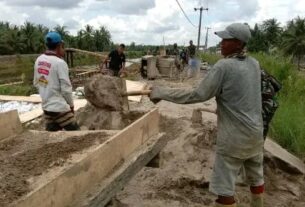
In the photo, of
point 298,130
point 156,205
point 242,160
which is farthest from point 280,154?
point 242,160

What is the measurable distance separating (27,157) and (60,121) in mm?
1386

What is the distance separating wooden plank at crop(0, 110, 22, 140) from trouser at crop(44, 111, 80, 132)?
0.44 meters

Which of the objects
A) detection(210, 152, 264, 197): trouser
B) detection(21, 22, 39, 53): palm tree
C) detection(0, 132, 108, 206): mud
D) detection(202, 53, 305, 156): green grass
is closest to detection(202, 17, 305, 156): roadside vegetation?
detection(202, 53, 305, 156): green grass

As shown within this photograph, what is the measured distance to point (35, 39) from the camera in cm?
6116

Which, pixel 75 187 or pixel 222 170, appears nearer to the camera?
pixel 75 187

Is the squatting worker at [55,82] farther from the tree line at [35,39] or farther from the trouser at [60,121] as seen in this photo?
the tree line at [35,39]

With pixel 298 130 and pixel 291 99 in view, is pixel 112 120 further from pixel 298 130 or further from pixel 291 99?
pixel 291 99

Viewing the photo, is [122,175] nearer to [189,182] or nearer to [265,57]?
[189,182]

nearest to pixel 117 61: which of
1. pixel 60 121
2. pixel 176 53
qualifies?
pixel 60 121

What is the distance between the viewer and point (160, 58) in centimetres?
2320

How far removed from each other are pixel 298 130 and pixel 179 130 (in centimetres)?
191

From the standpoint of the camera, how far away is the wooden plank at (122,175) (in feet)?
11.0

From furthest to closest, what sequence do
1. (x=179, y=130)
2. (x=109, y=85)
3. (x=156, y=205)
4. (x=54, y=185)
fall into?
(x=179, y=130) < (x=109, y=85) < (x=156, y=205) < (x=54, y=185)

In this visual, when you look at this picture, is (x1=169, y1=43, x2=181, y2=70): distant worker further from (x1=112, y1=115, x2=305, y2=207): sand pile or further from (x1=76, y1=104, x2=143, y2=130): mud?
(x1=76, y1=104, x2=143, y2=130): mud
